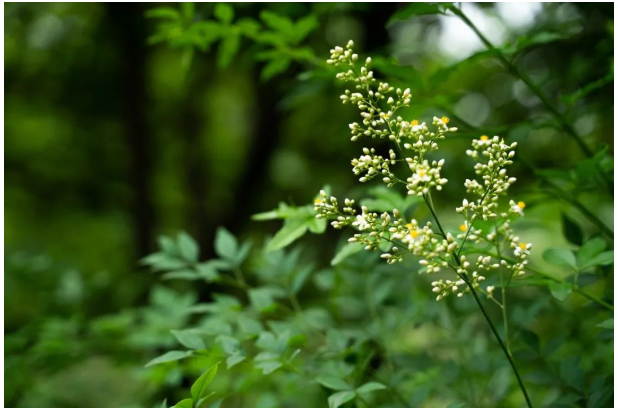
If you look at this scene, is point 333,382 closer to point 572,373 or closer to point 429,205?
point 429,205

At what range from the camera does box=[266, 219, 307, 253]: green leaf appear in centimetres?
121

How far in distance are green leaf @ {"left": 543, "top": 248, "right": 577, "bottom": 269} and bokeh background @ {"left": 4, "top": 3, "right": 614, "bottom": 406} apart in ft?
2.41

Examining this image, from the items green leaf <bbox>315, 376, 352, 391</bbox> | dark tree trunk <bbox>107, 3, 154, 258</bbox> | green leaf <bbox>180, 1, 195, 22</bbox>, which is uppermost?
dark tree trunk <bbox>107, 3, 154, 258</bbox>

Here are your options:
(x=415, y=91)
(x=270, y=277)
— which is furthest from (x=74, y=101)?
(x=415, y=91)

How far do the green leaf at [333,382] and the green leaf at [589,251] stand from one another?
23.1 inches

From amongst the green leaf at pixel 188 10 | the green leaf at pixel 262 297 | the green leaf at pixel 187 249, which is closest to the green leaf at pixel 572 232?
the green leaf at pixel 262 297

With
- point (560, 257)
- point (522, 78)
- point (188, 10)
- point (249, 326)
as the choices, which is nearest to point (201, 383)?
point (249, 326)

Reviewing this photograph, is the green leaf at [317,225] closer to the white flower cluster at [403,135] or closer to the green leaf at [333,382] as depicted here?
the white flower cluster at [403,135]

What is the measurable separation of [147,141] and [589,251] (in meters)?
4.17

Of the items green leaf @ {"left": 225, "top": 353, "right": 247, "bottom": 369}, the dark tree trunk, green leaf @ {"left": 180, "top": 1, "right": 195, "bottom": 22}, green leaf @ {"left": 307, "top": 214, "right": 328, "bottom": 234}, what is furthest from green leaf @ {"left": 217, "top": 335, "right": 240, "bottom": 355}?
the dark tree trunk

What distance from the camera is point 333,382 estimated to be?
115 centimetres

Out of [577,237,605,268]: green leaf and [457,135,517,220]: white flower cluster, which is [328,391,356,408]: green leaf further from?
[577,237,605,268]: green leaf

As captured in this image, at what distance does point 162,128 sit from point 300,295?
7.40 feet

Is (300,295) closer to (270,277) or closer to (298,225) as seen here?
(270,277)
